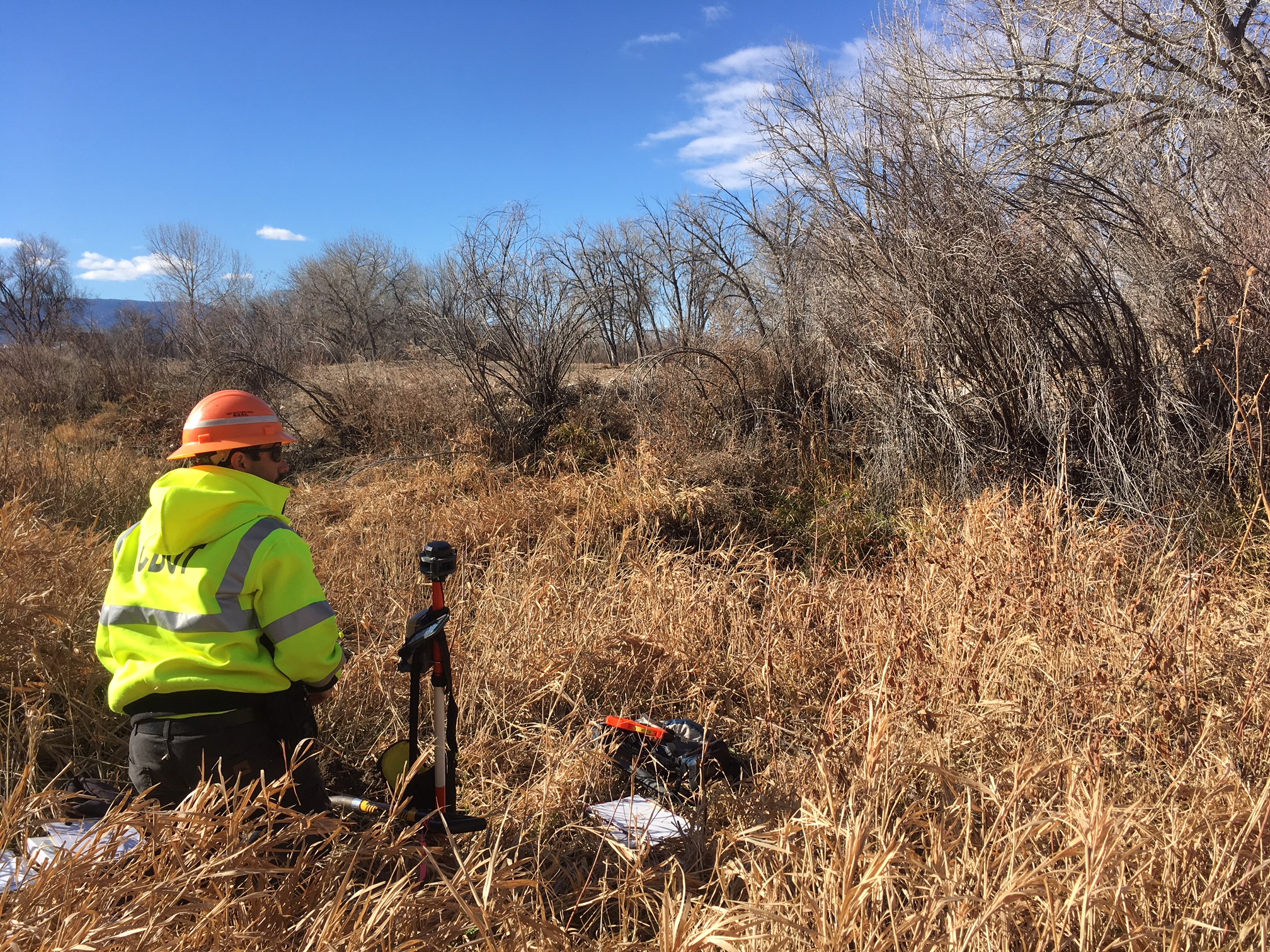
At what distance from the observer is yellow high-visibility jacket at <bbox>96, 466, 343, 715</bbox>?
7.41 ft

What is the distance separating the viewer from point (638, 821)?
287 cm

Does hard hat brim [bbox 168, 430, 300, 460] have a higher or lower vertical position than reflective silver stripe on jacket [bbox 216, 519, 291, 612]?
higher

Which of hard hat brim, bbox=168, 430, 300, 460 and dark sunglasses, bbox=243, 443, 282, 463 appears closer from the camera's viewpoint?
hard hat brim, bbox=168, 430, 300, 460

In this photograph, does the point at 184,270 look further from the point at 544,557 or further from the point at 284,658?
the point at 284,658

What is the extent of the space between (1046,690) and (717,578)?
257 cm

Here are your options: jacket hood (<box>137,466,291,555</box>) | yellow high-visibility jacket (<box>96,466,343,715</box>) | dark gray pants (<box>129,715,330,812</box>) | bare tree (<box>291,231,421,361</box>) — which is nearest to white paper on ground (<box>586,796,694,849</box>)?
dark gray pants (<box>129,715,330,812</box>)

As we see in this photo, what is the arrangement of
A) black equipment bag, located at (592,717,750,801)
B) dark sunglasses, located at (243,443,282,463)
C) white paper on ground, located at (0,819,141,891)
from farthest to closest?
black equipment bag, located at (592,717,750,801)
dark sunglasses, located at (243,443,282,463)
white paper on ground, located at (0,819,141,891)

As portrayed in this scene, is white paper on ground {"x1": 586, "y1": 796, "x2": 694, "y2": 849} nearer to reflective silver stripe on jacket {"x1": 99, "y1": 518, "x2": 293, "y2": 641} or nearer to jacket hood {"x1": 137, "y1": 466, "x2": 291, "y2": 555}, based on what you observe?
reflective silver stripe on jacket {"x1": 99, "y1": 518, "x2": 293, "y2": 641}

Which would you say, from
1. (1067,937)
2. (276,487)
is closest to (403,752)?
(276,487)

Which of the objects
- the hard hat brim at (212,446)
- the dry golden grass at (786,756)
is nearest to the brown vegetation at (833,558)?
the dry golden grass at (786,756)

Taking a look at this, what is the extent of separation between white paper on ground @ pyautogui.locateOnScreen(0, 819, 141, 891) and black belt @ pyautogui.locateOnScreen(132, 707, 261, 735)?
27 centimetres

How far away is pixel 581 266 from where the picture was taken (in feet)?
36.4

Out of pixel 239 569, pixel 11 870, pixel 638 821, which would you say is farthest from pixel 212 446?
pixel 638 821

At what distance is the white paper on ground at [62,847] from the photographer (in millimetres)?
1771
